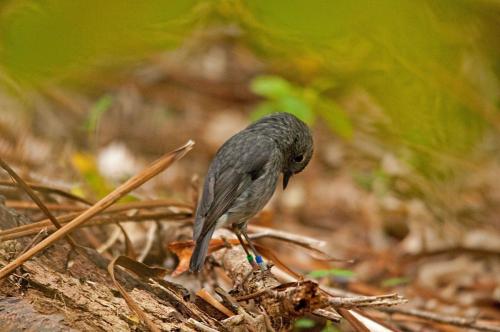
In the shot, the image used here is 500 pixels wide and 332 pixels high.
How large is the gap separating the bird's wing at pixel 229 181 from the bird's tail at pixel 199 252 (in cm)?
13

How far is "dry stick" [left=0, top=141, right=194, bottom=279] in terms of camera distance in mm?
2133

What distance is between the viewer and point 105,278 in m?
2.39

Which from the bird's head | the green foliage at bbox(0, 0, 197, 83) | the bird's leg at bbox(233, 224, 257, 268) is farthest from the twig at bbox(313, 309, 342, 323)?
the green foliage at bbox(0, 0, 197, 83)

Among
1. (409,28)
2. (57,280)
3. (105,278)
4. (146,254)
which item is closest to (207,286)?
(146,254)

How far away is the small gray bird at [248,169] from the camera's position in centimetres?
304

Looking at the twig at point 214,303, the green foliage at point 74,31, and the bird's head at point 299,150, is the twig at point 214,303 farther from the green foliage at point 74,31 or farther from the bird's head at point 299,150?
the green foliage at point 74,31

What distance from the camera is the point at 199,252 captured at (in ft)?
8.84

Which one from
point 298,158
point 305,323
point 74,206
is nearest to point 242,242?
point 305,323

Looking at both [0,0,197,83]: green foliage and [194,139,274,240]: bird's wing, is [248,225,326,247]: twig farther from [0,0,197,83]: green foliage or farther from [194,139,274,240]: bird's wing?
[0,0,197,83]: green foliage

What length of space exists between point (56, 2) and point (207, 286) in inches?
106

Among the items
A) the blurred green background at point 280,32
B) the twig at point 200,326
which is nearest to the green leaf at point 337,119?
the twig at point 200,326

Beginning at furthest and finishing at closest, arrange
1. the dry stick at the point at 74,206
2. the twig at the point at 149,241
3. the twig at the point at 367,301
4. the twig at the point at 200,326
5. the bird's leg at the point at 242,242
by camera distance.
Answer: the twig at the point at 149,241 < the dry stick at the point at 74,206 < the bird's leg at the point at 242,242 < the twig at the point at 200,326 < the twig at the point at 367,301

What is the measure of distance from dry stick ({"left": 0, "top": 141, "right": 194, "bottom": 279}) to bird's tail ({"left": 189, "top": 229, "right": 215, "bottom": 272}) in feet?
1.43

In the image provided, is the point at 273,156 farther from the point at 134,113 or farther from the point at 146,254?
the point at 134,113
